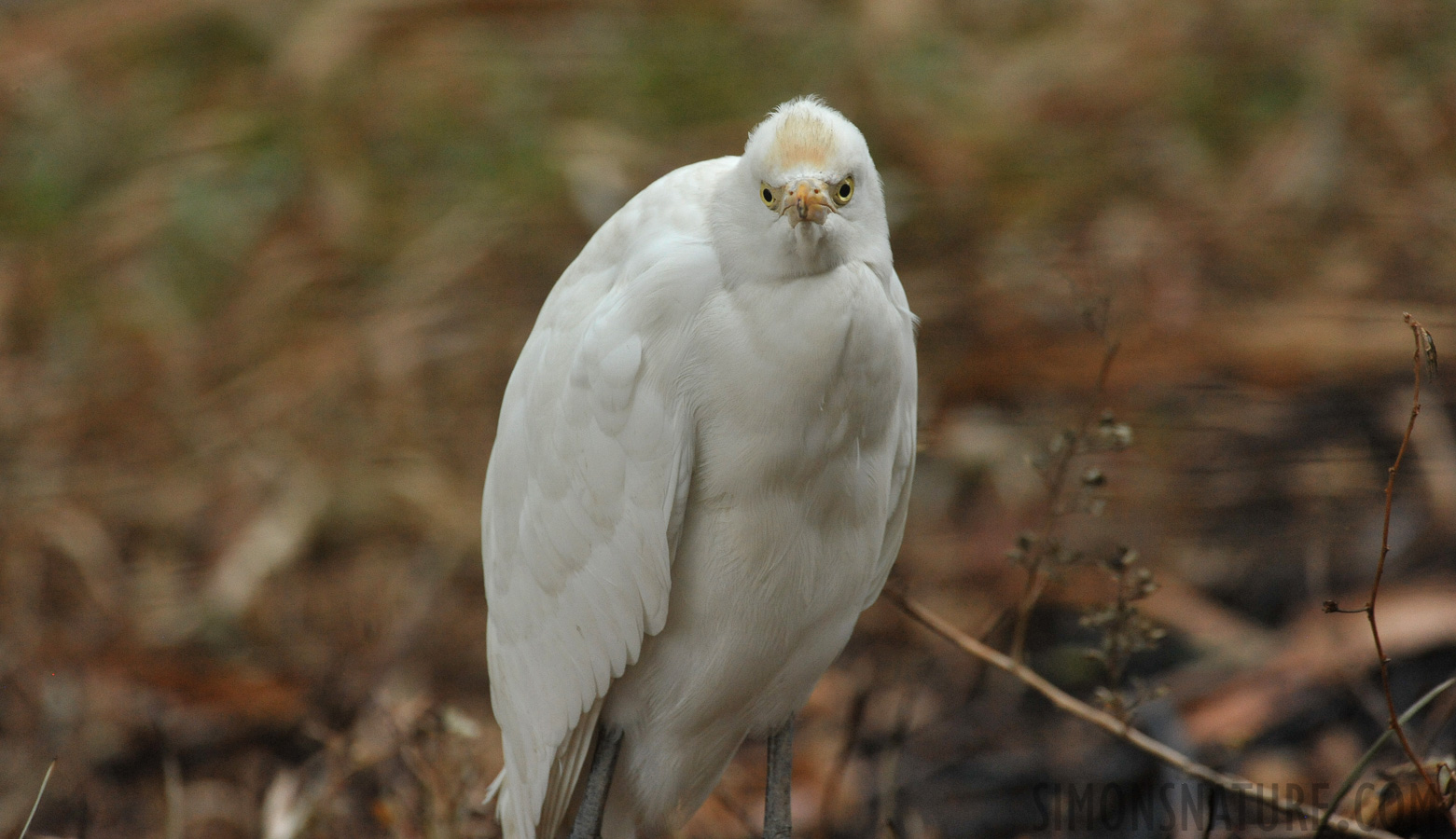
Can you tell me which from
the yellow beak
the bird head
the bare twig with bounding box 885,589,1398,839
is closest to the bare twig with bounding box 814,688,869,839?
the bare twig with bounding box 885,589,1398,839

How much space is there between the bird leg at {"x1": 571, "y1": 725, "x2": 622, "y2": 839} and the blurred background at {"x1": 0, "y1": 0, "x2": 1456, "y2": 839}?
0.28 m

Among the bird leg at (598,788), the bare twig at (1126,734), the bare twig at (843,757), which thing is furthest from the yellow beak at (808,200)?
the bare twig at (843,757)

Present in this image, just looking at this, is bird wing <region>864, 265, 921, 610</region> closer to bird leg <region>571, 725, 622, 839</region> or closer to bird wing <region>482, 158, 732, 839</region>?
bird wing <region>482, 158, 732, 839</region>

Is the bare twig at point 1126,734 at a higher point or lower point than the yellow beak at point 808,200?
lower

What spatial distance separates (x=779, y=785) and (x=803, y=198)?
959 mm

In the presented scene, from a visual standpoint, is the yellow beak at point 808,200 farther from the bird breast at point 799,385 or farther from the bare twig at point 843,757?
the bare twig at point 843,757

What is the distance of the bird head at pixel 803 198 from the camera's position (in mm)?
1486

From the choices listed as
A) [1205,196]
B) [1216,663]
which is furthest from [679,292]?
[1205,196]

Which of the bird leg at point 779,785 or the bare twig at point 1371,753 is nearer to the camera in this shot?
the bare twig at point 1371,753

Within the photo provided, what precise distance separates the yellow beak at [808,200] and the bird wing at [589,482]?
174mm

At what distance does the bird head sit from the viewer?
4.88ft

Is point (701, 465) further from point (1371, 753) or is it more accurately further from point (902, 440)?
point (1371, 753)

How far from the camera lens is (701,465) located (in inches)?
66.3

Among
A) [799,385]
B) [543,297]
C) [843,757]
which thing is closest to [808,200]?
[799,385]
